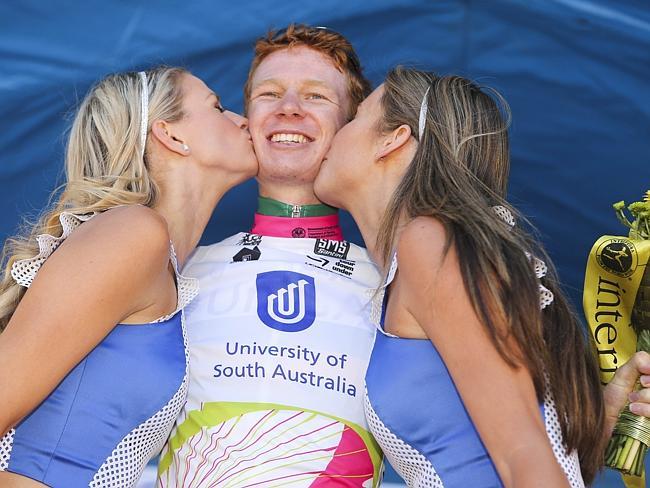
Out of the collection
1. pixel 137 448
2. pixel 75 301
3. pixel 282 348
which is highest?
pixel 75 301

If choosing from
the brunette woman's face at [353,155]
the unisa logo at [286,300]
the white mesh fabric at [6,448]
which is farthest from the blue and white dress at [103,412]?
the brunette woman's face at [353,155]

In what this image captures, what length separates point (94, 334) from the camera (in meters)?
1.86

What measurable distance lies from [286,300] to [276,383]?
217mm

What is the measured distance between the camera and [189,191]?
7.82 feet

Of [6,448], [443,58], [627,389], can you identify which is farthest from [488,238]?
[443,58]

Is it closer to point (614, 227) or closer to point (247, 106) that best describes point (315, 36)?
point (247, 106)

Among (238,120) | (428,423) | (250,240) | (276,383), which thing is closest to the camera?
(428,423)

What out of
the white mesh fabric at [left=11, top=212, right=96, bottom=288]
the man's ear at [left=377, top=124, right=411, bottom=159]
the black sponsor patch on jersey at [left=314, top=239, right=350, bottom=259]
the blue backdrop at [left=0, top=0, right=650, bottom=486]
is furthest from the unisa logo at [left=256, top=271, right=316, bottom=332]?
the blue backdrop at [left=0, top=0, right=650, bottom=486]

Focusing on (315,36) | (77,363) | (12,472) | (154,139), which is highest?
(315,36)

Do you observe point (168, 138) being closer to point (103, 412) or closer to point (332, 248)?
point (332, 248)

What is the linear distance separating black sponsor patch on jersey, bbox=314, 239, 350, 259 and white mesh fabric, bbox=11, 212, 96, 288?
0.62m

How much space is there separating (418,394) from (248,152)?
0.98 meters

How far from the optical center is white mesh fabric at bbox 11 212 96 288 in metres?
1.93

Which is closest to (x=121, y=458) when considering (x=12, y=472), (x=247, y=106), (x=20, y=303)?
(x=12, y=472)
